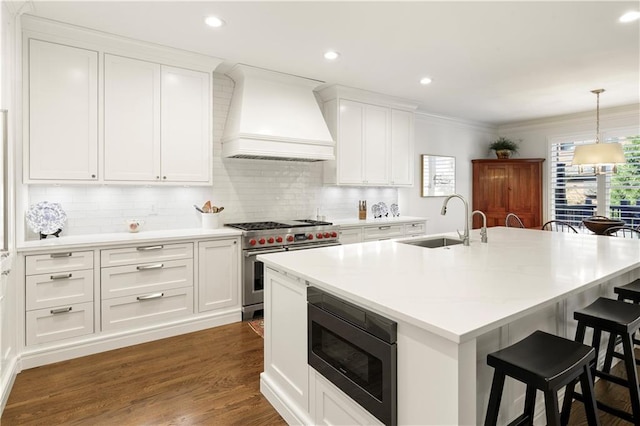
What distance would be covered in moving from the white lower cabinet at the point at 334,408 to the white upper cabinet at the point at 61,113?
2.63 meters

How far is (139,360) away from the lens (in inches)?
114

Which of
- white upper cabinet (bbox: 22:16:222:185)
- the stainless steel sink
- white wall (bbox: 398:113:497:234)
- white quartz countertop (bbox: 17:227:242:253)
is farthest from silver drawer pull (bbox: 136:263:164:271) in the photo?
white wall (bbox: 398:113:497:234)

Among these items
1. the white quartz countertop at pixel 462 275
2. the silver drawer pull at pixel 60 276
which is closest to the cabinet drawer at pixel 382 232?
the white quartz countertop at pixel 462 275

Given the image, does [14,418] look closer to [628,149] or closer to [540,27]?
[540,27]

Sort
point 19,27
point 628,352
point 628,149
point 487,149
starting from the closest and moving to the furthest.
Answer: point 628,352
point 19,27
point 628,149
point 487,149

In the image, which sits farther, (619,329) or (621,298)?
(621,298)

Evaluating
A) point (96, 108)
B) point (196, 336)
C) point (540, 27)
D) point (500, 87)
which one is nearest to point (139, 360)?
point (196, 336)

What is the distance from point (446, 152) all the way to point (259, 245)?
4.22 metres

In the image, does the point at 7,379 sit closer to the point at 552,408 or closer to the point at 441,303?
the point at 441,303

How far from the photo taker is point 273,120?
4027mm

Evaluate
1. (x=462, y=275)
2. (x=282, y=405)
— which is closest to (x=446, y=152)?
(x=462, y=275)

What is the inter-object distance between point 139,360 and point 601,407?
306 cm

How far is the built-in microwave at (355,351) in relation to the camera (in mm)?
1411

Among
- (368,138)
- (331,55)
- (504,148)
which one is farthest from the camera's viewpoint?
(504,148)
